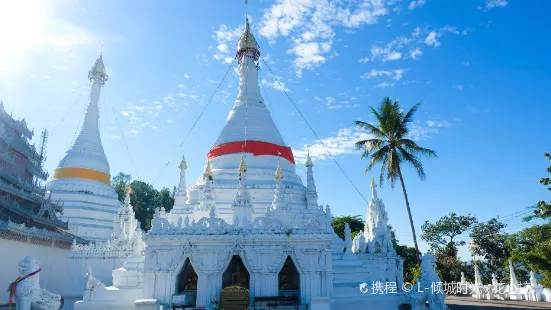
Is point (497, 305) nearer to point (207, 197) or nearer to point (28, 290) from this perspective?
point (207, 197)

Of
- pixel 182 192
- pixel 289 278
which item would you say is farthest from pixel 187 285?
pixel 182 192

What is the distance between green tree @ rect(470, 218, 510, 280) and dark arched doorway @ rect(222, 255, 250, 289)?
4162cm

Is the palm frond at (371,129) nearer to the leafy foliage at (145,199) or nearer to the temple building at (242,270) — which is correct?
the temple building at (242,270)

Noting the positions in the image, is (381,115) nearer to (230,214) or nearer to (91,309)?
(230,214)

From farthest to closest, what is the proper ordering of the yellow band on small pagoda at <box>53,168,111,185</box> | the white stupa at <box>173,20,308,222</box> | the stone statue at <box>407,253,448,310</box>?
the yellow band on small pagoda at <box>53,168,111,185</box> < the white stupa at <box>173,20,308,222</box> < the stone statue at <box>407,253,448,310</box>

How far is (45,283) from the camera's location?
30203 mm

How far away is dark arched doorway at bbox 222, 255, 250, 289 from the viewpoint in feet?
72.7

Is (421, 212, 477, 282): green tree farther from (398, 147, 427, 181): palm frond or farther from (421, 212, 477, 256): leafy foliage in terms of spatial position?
(398, 147, 427, 181): palm frond

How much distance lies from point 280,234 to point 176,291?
6.54m

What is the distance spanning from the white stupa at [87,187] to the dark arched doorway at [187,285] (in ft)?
65.6

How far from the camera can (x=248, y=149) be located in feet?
109

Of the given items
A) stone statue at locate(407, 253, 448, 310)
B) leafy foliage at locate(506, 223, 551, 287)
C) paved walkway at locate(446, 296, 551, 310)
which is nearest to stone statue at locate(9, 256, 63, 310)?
stone statue at locate(407, 253, 448, 310)

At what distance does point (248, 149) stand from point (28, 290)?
19543 millimetres

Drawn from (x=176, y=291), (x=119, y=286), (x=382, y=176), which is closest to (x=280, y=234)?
(x=176, y=291)
